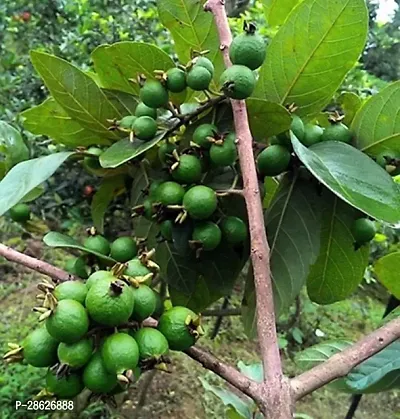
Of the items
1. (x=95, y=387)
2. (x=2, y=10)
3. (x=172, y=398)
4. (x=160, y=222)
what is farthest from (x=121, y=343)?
(x=2, y=10)

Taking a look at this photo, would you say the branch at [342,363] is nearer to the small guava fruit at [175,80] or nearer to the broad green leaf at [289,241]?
the broad green leaf at [289,241]

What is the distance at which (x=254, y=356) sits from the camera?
8.97 ft

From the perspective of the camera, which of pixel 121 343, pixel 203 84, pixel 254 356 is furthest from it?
pixel 254 356

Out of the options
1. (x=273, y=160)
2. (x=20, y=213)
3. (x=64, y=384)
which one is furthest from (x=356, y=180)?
(x=20, y=213)

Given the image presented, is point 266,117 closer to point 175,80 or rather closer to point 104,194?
point 175,80

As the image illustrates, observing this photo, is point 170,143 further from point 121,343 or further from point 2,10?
point 2,10

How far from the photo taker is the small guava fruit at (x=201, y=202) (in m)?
0.56

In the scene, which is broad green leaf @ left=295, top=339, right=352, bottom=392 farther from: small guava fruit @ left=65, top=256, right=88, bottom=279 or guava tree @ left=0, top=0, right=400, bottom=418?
small guava fruit @ left=65, top=256, right=88, bottom=279

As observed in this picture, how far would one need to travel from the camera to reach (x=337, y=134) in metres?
0.65

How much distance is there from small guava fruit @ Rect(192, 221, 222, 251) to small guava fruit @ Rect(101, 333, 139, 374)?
158 millimetres

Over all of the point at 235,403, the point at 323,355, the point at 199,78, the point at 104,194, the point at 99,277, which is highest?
the point at 199,78

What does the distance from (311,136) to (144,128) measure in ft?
0.61

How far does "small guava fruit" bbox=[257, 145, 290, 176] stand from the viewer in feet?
1.98

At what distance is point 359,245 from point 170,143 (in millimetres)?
251
